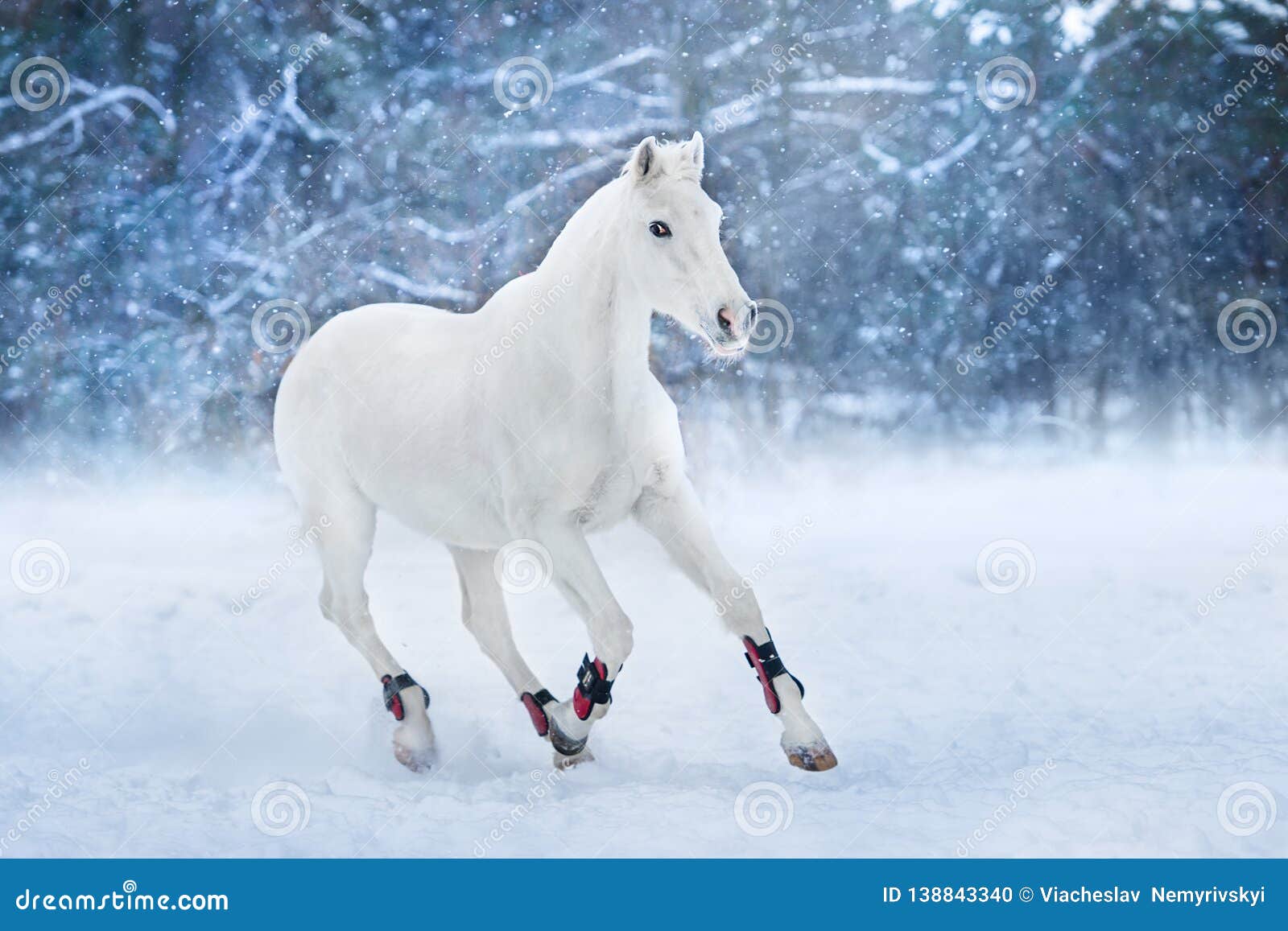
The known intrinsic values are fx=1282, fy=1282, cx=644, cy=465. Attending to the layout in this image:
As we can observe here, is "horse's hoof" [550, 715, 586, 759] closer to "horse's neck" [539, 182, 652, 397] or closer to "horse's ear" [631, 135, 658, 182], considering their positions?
"horse's neck" [539, 182, 652, 397]

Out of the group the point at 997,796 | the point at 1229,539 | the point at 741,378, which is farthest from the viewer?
the point at 741,378

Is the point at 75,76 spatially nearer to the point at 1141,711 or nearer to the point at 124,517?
the point at 124,517

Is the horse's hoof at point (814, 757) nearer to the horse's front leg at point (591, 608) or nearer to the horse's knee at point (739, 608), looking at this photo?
Answer: the horse's knee at point (739, 608)

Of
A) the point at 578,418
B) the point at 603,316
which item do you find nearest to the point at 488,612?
the point at 578,418

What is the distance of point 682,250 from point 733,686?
2376 millimetres

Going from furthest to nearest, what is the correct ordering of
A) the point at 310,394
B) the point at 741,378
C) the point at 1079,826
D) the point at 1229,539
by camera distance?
the point at 741,378 → the point at 1229,539 → the point at 310,394 → the point at 1079,826

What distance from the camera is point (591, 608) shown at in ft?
12.4

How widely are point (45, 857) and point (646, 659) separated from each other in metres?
2.62

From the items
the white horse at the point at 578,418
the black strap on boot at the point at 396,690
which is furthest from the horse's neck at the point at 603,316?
the black strap on boot at the point at 396,690

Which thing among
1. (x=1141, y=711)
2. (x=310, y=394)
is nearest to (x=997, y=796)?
(x=1141, y=711)

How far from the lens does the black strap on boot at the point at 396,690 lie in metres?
4.57

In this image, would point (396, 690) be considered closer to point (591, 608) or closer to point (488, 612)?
point (488, 612)

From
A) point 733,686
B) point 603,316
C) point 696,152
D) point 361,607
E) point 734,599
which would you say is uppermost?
point 696,152

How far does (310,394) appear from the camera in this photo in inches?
184
